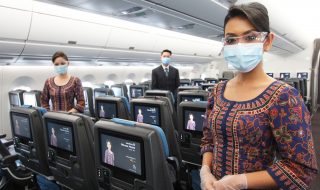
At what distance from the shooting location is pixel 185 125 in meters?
2.94

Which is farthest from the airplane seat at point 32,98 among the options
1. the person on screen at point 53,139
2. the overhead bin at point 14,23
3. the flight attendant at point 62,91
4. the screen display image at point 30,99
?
the person on screen at point 53,139

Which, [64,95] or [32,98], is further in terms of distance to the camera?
[32,98]

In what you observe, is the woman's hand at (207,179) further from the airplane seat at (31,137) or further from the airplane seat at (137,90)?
the airplane seat at (137,90)

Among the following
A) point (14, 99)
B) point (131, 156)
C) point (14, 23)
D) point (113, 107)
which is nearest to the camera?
point (131, 156)

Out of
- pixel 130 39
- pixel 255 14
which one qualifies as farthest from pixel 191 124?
pixel 130 39

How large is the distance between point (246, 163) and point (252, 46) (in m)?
0.57

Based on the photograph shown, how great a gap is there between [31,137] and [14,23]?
232 centimetres

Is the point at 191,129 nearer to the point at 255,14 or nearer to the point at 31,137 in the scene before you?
the point at 31,137

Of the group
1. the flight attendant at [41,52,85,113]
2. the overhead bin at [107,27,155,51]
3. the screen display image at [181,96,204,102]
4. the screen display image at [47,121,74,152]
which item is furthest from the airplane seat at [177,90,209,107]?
the overhead bin at [107,27,155,51]

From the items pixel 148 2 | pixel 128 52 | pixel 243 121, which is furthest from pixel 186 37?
pixel 243 121

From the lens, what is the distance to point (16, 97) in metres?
6.02

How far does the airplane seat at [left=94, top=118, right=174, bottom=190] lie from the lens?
5.22 ft

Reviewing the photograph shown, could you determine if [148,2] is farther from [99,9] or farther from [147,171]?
[147,171]

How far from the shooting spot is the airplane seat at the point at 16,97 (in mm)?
5840
